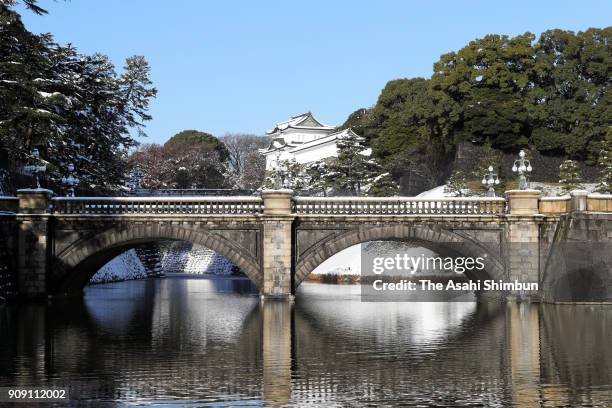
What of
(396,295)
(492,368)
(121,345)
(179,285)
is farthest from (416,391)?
(179,285)

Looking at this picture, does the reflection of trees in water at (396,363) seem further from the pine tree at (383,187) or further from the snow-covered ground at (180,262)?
the snow-covered ground at (180,262)

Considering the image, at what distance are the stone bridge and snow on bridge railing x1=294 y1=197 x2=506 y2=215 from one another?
5 cm

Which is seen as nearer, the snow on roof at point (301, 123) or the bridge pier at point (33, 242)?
the bridge pier at point (33, 242)

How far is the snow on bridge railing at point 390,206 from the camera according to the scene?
1599 inches

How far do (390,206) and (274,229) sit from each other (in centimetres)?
541

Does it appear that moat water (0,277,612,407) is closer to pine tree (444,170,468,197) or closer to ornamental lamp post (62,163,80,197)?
ornamental lamp post (62,163,80,197)

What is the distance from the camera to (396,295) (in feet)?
164

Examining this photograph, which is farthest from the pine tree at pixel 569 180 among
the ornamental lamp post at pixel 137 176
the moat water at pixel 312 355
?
the ornamental lamp post at pixel 137 176

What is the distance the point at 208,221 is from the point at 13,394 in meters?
23.4

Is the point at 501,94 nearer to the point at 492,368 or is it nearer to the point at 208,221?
A: the point at 208,221

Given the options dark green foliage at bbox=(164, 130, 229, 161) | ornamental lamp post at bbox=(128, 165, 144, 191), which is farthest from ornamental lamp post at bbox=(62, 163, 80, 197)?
dark green foliage at bbox=(164, 130, 229, 161)

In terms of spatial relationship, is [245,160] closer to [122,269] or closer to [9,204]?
[122,269]

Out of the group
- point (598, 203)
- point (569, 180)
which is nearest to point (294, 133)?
point (569, 180)

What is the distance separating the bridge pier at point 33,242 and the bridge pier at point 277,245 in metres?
9.85
